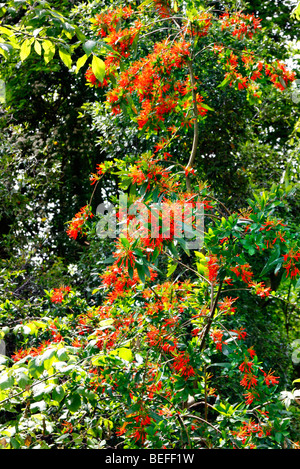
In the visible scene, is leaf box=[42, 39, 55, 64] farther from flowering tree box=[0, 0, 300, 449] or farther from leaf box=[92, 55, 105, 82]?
leaf box=[92, 55, 105, 82]

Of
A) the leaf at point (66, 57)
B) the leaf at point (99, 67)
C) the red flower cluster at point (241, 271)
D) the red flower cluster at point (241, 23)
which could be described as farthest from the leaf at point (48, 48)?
the red flower cluster at point (241, 23)

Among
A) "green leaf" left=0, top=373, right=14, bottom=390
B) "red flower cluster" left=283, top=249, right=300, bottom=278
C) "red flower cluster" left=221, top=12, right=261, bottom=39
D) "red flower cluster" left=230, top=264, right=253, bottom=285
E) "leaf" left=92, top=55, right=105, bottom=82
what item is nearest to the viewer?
"green leaf" left=0, top=373, right=14, bottom=390

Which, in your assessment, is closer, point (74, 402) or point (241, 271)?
point (74, 402)

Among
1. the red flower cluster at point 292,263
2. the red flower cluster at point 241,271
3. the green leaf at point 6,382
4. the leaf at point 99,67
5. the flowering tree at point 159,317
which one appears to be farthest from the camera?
the red flower cluster at point 241,271

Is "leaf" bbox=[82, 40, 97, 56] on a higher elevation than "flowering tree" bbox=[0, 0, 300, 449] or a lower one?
higher

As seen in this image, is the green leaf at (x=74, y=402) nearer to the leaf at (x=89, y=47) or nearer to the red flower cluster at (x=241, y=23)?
→ the leaf at (x=89, y=47)

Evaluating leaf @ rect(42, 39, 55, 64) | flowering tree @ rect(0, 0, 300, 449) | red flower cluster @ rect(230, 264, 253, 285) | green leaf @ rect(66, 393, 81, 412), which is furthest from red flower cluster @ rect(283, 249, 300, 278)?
leaf @ rect(42, 39, 55, 64)

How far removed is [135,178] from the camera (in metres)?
1.87

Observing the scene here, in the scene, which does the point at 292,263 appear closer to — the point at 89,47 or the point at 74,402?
the point at 74,402

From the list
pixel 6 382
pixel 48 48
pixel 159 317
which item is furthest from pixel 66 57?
pixel 159 317

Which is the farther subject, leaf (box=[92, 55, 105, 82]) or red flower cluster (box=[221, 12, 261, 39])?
red flower cluster (box=[221, 12, 261, 39])

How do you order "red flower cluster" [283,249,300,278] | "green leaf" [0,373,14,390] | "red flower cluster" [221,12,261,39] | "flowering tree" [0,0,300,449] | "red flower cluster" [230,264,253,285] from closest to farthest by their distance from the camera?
"green leaf" [0,373,14,390]
"flowering tree" [0,0,300,449]
"red flower cluster" [283,249,300,278]
"red flower cluster" [230,264,253,285]
"red flower cluster" [221,12,261,39]
